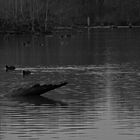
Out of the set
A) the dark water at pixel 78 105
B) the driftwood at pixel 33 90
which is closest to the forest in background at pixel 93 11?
the dark water at pixel 78 105

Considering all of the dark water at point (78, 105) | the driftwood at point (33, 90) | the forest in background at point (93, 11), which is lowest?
the dark water at point (78, 105)

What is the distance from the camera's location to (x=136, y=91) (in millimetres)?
30422

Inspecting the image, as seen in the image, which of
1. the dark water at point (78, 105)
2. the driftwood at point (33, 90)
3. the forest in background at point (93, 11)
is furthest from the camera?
the forest in background at point (93, 11)

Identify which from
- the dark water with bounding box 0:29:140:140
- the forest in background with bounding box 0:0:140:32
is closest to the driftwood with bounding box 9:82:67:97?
the dark water with bounding box 0:29:140:140

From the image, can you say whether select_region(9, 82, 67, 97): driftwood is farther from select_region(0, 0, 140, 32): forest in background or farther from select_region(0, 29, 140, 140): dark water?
select_region(0, 0, 140, 32): forest in background

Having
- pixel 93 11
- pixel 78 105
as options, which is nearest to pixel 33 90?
pixel 78 105

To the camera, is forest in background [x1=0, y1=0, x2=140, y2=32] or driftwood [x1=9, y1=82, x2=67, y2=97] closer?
driftwood [x1=9, y1=82, x2=67, y2=97]

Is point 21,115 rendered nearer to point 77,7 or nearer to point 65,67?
point 65,67

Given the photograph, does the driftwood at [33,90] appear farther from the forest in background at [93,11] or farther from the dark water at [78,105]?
the forest in background at [93,11]

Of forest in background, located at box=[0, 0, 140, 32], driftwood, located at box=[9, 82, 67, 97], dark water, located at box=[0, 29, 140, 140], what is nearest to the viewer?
dark water, located at box=[0, 29, 140, 140]

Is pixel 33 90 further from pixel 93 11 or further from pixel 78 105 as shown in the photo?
pixel 93 11

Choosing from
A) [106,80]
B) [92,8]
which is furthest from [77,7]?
[106,80]

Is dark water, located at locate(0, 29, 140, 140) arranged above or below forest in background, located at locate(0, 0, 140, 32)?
below

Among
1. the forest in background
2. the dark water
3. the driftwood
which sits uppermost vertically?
the forest in background
